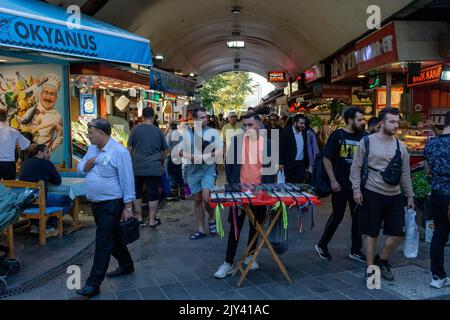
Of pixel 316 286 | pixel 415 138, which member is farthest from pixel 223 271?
pixel 415 138

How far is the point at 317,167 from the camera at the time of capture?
5406 millimetres

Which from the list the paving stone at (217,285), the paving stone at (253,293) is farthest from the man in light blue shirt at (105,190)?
the paving stone at (253,293)

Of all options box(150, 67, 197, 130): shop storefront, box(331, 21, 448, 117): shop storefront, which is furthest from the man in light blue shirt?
box(150, 67, 197, 130): shop storefront

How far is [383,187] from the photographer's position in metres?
4.43

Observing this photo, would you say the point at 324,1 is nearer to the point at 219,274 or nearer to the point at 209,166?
the point at 209,166

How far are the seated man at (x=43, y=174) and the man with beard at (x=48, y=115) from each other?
2.13 m

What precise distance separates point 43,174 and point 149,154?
154cm

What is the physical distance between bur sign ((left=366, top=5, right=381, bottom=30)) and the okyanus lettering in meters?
7.10

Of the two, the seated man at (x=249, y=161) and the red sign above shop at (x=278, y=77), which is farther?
the red sign above shop at (x=278, y=77)

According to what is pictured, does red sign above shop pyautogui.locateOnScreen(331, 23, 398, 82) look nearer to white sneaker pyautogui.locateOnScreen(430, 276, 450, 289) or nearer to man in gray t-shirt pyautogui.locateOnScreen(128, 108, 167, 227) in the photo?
man in gray t-shirt pyautogui.locateOnScreen(128, 108, 167, 227)

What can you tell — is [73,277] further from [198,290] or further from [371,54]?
[371,54]

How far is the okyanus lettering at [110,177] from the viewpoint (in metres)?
4.18

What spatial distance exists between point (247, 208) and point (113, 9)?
857 cm

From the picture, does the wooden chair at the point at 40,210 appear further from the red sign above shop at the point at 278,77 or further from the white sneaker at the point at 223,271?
the red sign above shop at the point at 278,77
